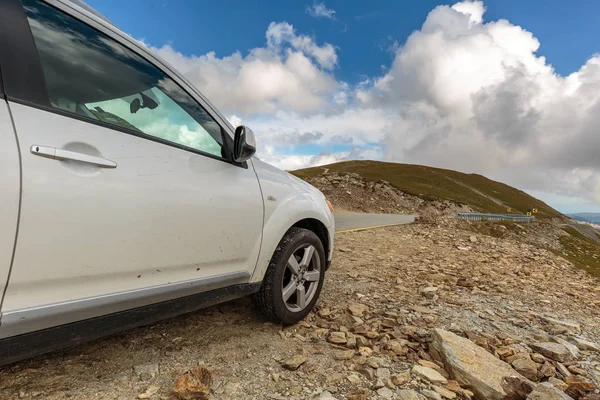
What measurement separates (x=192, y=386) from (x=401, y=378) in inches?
52.7

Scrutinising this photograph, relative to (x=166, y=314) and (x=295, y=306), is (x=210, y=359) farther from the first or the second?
(x=295, y=306)

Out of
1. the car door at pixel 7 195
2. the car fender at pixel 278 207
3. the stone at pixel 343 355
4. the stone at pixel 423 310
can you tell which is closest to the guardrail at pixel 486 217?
the stone at pixel 423 310

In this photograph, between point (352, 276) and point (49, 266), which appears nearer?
point (49, 266)

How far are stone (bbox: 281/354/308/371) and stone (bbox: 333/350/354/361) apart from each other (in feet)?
0.82

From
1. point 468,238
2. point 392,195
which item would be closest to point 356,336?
point 468,238

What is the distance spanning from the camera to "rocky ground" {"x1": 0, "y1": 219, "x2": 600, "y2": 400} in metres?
2.07

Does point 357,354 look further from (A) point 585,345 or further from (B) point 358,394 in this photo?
(A) point 585,345

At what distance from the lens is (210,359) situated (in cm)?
241

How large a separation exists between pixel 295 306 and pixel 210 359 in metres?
0.86

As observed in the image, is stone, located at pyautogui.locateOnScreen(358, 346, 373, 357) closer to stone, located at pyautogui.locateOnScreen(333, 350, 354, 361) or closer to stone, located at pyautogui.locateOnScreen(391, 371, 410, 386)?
stone, located at pyautogui.locateOnScreen(333, 350, 354, 361)

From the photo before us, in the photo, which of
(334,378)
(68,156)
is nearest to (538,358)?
(334,378)

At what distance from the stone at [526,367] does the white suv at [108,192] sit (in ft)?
6.01

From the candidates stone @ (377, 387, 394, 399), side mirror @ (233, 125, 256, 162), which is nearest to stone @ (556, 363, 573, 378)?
stone @ (377, 387, 394, 399)

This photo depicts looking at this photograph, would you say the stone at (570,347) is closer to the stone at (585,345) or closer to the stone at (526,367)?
the stone at (585,345)
